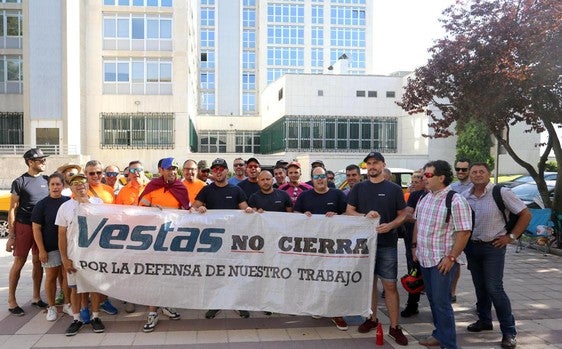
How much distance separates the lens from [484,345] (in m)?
5.48

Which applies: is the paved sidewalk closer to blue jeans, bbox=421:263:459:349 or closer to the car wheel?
blue jeans, bbox=421:263:459:349

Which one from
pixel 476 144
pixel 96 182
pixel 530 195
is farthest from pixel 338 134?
pixel 96 182

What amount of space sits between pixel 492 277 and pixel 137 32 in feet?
111

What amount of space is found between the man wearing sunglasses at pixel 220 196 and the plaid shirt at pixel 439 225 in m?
2.33

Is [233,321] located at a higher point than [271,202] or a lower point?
lower

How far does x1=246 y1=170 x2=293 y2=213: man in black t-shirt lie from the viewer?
6.49 m

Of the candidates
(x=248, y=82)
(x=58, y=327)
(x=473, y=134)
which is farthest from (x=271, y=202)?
(x=248, y=82)

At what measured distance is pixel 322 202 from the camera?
20.5 ft

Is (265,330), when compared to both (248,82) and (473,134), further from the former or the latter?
(248,82)

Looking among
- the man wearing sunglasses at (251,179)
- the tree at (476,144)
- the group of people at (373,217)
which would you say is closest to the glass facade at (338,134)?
the tree at (476,144)

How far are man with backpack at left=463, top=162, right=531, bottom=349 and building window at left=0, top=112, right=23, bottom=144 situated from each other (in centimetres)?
3592

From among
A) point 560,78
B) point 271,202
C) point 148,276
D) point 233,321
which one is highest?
point 560,78

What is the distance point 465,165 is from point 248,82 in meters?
74.7

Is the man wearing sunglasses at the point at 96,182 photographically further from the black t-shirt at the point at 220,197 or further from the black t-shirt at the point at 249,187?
the black t-shirt at the point at 249,187
